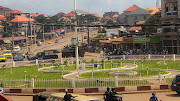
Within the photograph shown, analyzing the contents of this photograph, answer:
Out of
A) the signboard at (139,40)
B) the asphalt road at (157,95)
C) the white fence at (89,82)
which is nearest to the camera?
the asphalt road at (157,95)

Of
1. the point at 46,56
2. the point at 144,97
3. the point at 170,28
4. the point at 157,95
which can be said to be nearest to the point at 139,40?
the point at 170,28

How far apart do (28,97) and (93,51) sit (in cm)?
5469

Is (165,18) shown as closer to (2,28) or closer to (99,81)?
(99,81)

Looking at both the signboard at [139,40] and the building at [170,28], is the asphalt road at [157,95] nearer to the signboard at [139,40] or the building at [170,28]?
the building at [170,28]

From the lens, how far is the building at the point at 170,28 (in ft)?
197

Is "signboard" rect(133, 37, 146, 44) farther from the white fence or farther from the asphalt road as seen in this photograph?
the asphalt road

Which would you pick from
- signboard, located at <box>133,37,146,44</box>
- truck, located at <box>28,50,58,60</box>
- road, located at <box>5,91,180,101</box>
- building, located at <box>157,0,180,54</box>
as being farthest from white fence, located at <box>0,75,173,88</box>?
signboard, located at <box>133,37,146,44</box>

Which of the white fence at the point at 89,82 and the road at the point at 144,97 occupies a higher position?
the white fence at the point at 89,82

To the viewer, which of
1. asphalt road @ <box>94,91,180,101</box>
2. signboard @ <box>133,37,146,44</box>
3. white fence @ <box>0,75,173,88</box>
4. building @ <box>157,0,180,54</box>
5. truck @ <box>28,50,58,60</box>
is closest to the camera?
asphalt road @ <box>94,91,180,101</box>

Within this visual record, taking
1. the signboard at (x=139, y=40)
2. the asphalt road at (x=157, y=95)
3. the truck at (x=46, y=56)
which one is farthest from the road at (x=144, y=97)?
the signboard at (x=139, y=40)

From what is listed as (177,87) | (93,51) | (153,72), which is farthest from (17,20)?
(177,87)

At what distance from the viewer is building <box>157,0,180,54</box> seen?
60.1 m

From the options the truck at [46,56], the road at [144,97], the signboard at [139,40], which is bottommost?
the road at [144,97]

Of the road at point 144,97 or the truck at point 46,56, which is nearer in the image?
the road at point 144,97
